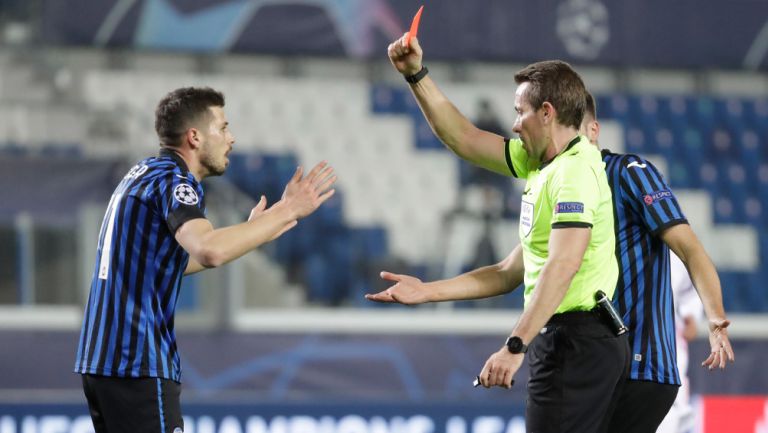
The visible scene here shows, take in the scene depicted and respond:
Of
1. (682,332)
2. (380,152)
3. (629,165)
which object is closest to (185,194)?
(629,165)

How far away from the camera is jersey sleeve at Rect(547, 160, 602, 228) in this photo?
314cm

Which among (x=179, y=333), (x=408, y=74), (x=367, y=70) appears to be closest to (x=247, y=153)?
(x=367, y=70)

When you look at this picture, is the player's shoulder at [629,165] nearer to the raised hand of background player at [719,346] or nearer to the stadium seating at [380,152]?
the raised hand of background player at [719,346]

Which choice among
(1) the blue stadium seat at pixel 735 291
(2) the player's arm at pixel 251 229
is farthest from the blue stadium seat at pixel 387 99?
(2) the player's arm at pixel 251 229

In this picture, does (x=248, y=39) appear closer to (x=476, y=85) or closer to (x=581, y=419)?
(x=476, y=85)

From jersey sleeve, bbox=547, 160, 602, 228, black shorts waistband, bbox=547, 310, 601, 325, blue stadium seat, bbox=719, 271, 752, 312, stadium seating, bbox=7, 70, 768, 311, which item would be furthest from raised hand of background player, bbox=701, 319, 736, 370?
blue stadium seat, bbox=719, 271, 752, 312

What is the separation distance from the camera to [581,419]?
321cm

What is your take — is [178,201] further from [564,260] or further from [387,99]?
[387,99]

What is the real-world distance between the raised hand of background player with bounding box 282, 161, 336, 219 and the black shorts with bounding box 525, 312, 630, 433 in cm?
72

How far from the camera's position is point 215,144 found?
11.9ft

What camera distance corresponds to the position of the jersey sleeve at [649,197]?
3488 mm

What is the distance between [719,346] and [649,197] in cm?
46

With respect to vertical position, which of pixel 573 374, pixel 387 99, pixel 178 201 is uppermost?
pixel 387 99

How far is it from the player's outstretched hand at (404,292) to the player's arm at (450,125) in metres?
0.49
